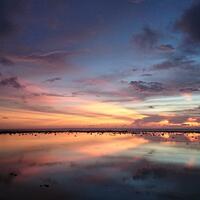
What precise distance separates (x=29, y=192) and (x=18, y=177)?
477cm

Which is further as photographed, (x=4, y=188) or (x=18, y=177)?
(x=18, y=177)

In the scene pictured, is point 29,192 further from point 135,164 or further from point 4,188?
point 135,164

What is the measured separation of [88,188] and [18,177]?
20.2ft

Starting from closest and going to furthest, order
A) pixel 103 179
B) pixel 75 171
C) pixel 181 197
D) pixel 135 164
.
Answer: pixel 181 197 < pixel 103 179 < pixel 75 171 < pixel 135 164

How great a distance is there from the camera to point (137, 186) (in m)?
18.5

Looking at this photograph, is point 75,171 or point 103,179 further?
point 75,171

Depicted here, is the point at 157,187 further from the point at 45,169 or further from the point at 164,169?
the point at 45,169

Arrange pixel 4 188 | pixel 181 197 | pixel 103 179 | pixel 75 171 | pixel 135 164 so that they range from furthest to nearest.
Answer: pixel 135 164 → pixel 75 171 → pixel 103 179 → pixel 4 188 → pixel 181 197

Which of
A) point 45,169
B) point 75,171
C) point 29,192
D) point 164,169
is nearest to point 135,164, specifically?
point 164,169

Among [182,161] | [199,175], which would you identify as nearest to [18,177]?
[199,175]

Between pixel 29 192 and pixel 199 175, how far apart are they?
1259 centimetres

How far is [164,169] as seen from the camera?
81.6 ft

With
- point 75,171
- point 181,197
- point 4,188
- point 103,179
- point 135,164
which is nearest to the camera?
point 181,197

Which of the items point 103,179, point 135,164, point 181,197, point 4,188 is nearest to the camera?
point 181,197
